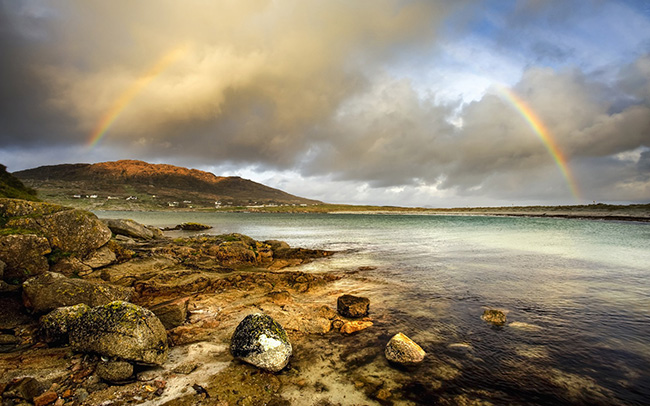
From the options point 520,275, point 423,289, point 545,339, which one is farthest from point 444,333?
point 520,275

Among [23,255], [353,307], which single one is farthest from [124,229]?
[353,307]

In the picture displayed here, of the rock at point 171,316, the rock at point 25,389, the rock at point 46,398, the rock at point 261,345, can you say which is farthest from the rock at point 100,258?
the rock at point 261,345

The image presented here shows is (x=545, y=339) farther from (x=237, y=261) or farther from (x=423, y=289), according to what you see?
(x=237, y=261)

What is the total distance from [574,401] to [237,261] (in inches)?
716

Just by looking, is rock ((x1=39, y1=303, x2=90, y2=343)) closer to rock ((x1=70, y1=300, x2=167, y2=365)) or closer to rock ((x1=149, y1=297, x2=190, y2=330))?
rock ((x1=70, y1=300, x2=167, y2=365))

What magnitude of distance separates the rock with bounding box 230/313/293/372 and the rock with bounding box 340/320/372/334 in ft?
8.55

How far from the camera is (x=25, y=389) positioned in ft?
17.4

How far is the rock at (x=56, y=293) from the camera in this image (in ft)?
26.7

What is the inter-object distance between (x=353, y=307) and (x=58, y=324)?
860 centimetres

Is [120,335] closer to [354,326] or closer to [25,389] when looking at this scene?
[25,389]

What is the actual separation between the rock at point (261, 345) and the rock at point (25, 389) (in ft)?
12.0

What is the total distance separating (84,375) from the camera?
607 cm

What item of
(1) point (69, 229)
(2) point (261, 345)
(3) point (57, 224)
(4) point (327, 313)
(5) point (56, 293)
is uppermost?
(3) point (57, 224)

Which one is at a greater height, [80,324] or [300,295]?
[80,324]
